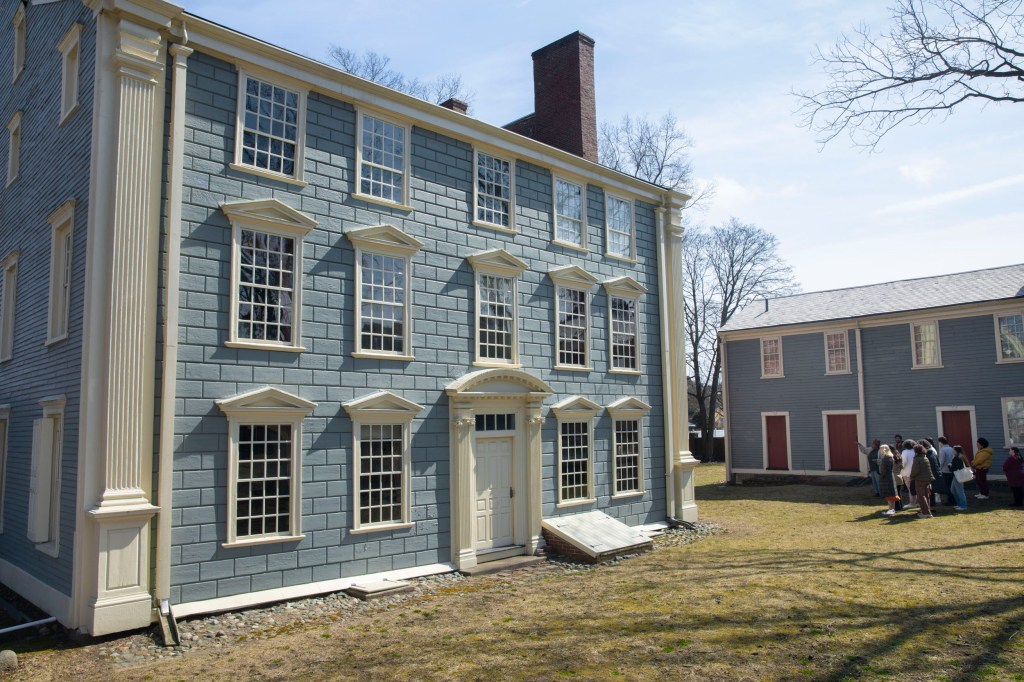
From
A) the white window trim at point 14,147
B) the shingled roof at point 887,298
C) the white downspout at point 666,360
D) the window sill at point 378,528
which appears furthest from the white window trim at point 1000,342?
the white window trim at point 14,147

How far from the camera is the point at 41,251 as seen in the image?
41.0 feet

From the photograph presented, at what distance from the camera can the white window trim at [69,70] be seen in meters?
11.6

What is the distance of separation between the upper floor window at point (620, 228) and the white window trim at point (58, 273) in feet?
37.7

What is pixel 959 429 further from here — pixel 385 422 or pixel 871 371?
pixel 385 422

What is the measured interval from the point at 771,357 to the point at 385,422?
67.6 ft

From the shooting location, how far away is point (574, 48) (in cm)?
1850

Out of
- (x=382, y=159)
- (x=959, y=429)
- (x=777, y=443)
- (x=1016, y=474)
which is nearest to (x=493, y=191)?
(x=382, y=159)

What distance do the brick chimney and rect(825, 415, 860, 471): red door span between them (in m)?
15.1

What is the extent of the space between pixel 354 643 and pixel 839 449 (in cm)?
2241

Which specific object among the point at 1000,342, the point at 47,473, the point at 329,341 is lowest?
the point at 47,473

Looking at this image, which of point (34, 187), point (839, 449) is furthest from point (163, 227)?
point (839, 449)

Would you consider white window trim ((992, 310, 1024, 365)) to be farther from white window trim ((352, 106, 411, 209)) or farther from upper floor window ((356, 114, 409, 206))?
upper floor window ((356, 114, 409, 206))

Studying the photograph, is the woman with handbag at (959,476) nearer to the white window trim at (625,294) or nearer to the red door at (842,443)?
the red door at (842,443)

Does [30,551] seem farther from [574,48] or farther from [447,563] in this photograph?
[574,48]
